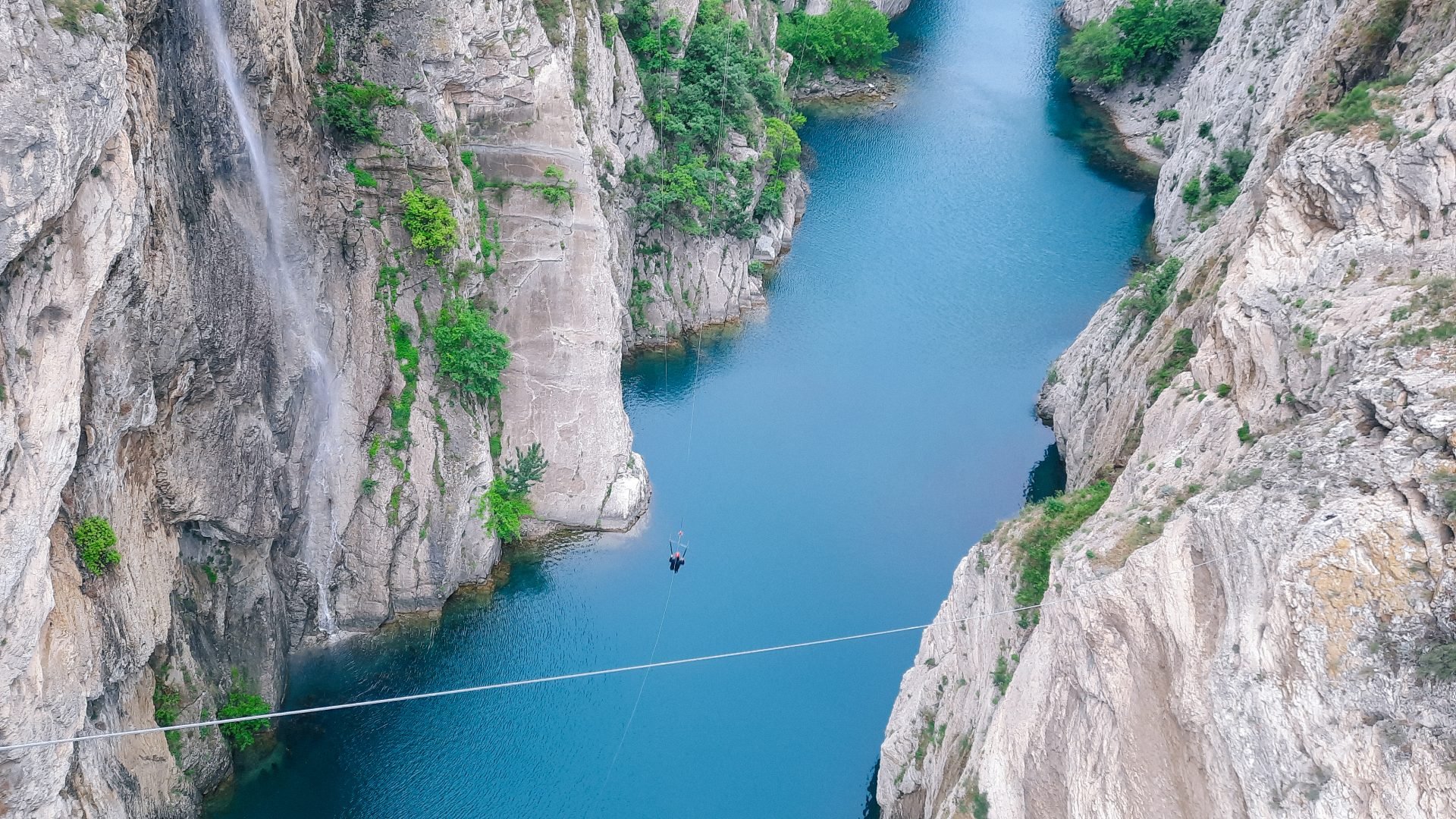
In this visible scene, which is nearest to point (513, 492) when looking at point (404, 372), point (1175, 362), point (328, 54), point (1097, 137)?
point (404, 372)

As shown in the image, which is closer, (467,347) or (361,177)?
(361,177)

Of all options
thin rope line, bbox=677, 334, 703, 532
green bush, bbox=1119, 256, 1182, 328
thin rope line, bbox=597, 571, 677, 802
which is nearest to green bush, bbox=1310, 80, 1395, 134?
green bush, bbox=1119, 256, 1182, 328

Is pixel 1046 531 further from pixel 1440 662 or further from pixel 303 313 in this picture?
pixel 303 313

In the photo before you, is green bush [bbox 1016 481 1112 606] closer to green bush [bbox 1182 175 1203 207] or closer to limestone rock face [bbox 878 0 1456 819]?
limestone rock face [bbox 878 0 1456 819]

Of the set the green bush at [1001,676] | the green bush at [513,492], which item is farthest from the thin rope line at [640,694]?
the green bush at [1001,676]

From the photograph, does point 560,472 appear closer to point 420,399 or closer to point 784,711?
point 420,399

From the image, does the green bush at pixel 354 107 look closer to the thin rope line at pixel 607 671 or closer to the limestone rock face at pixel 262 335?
the limestone rock face at pixel 262 335

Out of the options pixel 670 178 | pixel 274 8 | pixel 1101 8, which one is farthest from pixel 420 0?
pixel 1101 8
